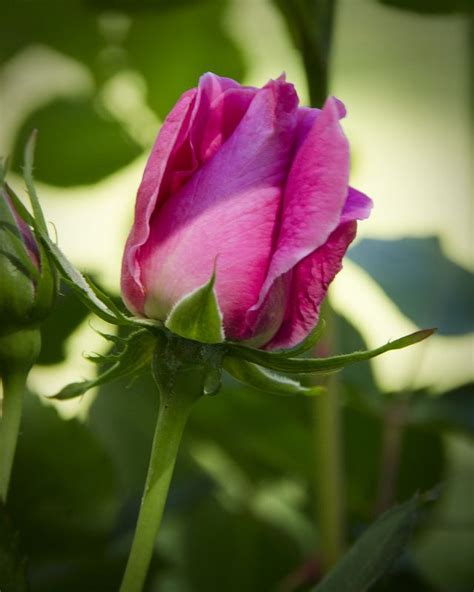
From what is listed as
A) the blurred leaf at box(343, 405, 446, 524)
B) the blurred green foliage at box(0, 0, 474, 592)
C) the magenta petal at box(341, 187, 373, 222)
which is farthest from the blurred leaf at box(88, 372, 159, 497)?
the magenta petal at box(341, 187, 373, 222)

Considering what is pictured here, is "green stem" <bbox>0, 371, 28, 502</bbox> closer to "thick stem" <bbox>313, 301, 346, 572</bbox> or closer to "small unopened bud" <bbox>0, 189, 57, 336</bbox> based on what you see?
"small unopened bud" <bbox>0, 189, 57, 336</bbox>

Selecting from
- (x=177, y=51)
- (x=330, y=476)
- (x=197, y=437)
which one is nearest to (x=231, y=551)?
(x=197, y=437)

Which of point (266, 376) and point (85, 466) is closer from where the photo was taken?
point (266, 376)

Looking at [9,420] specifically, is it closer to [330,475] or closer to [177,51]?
[330,475]

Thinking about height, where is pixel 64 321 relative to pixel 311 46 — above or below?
below

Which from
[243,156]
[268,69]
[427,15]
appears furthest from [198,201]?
[268,69]

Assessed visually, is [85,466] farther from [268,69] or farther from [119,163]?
[268,69]
